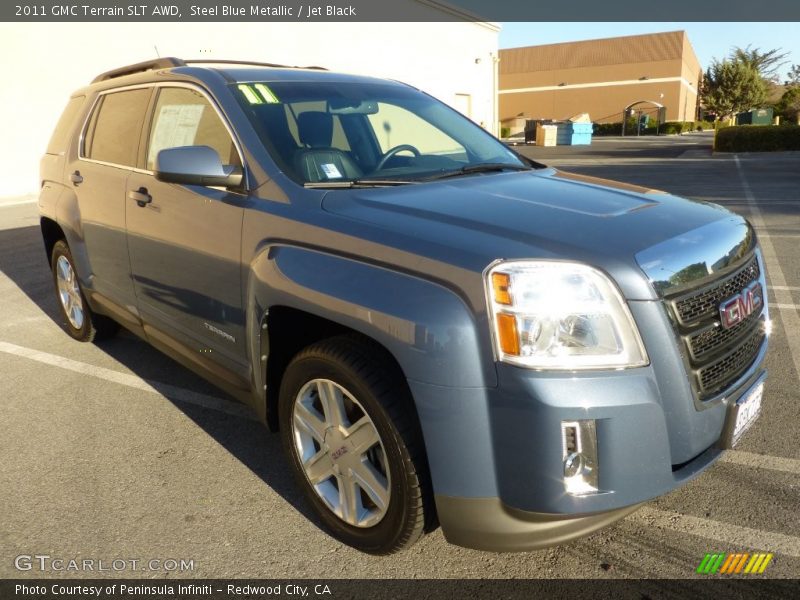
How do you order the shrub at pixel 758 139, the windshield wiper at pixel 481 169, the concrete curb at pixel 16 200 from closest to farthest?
the windshield wiper at pixel 481 169 < the concrete curb at pixel 16 200 < the shrub at pixel 758 139

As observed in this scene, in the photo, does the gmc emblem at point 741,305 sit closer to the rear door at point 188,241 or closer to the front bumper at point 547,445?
the front bumper at point 547,445

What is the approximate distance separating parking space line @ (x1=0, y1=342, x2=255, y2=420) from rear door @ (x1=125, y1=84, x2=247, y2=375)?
1.92ft

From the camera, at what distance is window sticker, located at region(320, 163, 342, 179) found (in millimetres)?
2896

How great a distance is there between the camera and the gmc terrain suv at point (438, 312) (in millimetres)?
2016

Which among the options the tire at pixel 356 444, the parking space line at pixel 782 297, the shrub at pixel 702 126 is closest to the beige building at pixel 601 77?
the shrub at pixel 702 126

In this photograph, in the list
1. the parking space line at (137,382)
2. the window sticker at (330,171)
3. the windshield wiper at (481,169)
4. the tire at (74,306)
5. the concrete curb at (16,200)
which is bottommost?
the concrete curb at (16,200)

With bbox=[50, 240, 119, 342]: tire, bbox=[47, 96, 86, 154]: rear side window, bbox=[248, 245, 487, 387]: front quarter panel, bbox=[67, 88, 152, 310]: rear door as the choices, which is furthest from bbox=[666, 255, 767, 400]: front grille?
bbox=[47, 96, 86, 154]: rear side window

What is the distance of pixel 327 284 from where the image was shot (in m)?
2.38

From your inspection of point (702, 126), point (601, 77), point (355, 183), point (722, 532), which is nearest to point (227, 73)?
point (355, 183)

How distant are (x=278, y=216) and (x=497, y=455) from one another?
4.17 feet

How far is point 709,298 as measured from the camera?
2.24m

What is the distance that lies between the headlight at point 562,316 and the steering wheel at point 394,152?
50.4 inches

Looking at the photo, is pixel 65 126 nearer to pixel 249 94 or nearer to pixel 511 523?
pixel 249 94

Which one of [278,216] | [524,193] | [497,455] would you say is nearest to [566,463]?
[497,455]
